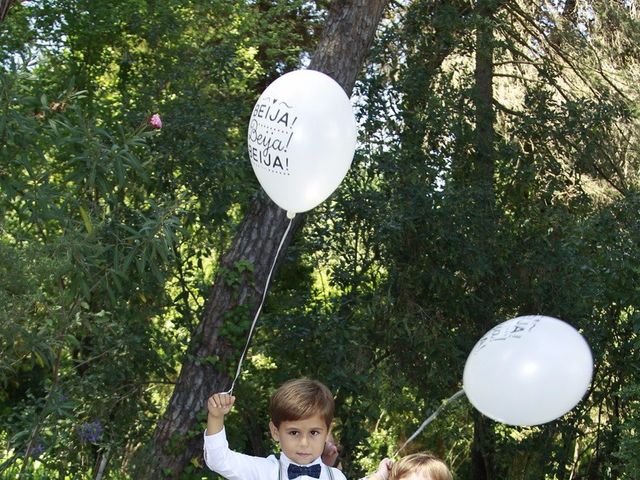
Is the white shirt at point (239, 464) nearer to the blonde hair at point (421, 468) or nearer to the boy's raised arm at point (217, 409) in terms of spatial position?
the boy's raised arm at point (217, 409)

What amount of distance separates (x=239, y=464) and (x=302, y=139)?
1380 millimetres

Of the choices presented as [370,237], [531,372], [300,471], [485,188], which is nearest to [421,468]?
[300,471]

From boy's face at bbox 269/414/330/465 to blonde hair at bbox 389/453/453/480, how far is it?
0.77 feet

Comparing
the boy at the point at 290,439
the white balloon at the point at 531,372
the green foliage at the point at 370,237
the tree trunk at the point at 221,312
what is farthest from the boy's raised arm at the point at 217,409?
the tree trunk at the point at 221,312

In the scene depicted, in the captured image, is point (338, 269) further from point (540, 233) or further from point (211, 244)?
point (540, 233)

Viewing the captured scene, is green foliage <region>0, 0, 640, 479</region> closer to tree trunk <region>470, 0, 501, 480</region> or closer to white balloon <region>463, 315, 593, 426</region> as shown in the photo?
tree trunk <region>470, 0, 501, 480</region>

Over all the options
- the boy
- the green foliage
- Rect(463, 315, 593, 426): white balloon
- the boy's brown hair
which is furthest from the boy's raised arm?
the green foliage

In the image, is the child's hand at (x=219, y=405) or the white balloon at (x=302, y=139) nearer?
the child's hand at (x=219, y=405)

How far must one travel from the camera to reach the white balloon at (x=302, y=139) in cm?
379

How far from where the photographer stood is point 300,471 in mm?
2855

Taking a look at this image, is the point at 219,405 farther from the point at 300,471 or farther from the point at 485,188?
the point at 485,188

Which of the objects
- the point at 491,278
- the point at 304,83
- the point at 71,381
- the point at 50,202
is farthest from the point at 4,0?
the point at 491,278

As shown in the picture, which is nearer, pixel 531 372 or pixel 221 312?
pixel 531 372

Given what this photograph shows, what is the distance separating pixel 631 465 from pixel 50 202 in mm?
3194
